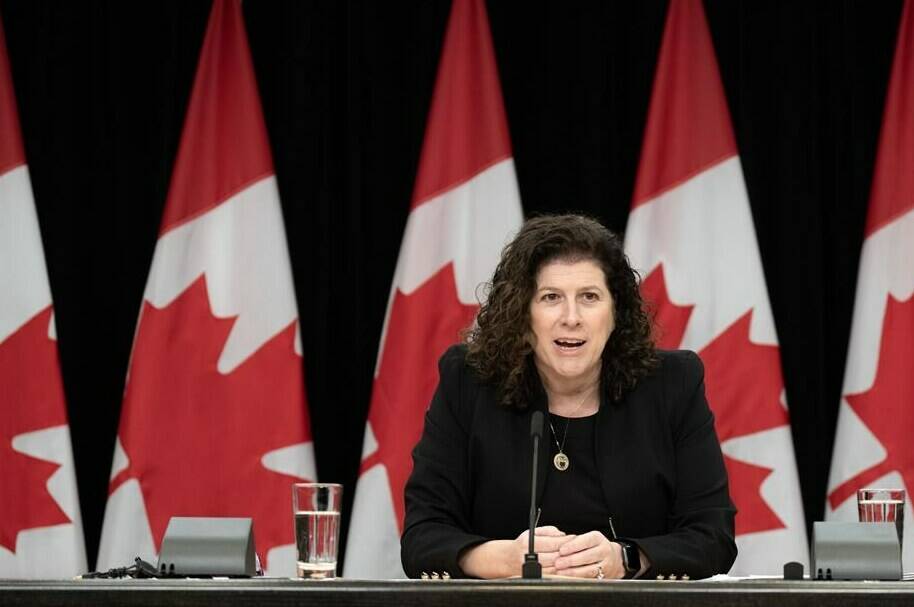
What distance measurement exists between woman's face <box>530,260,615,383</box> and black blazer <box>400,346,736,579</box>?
102mm

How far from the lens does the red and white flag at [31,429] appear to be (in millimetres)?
3879

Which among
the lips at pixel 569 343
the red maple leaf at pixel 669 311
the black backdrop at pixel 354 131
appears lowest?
the lips at pixel 569 343

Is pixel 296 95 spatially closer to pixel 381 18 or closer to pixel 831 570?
pixel 381 18

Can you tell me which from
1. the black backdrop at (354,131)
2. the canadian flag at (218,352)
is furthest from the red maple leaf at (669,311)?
the canadian flag at (218,352)

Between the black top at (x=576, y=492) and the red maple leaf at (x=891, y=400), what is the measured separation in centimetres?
158

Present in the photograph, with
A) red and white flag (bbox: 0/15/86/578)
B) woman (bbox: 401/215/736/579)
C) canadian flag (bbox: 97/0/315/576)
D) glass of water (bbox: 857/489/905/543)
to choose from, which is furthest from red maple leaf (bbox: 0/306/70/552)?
glass of water (bbox: 857/489/905/543)

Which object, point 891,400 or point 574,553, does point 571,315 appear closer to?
point 574,553

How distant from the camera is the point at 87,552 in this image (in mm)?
4227

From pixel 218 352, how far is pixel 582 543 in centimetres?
197

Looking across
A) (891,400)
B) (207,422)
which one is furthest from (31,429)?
(891,400)

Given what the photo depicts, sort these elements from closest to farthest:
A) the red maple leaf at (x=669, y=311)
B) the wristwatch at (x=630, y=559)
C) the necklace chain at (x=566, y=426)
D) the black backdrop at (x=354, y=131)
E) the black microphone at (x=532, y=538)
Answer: the black microphone at (x=532, y=538) → the wristwatch at (x=630, y=559) → the necklace chain at (x=566, y=426) → the red maple leaf at (x=669, y=311) → the black backdrop at (x=354, y=131)

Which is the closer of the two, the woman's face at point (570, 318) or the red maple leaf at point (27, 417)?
the woman's face at point (570, 318)

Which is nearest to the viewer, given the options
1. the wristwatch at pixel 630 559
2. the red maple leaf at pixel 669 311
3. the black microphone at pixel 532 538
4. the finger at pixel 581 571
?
the black microphone at pixel 532 538

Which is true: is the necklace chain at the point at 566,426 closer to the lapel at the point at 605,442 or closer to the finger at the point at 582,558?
the lapel at the point at 605,442
